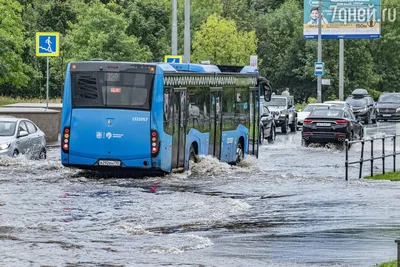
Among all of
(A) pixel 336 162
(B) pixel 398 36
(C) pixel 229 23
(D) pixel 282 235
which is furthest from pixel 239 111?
(B) pixel 398 36

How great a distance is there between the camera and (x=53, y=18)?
86062 millimetres

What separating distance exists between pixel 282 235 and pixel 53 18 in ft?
238

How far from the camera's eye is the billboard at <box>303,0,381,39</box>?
80.3m

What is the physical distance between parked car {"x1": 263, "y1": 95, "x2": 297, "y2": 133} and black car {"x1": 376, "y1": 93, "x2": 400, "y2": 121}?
15.9m

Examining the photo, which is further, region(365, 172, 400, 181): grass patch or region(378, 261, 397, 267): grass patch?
region(365, 172, 400, 181): grass patch

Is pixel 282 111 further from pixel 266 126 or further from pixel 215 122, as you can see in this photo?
pixel 215 122

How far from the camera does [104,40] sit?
201 ft

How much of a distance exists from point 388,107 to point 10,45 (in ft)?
78.3

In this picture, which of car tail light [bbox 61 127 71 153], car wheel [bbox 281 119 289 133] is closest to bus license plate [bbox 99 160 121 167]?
car tail light [bbox 61 127 71 153]

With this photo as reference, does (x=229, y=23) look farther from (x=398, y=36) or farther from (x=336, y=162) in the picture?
(x=336, y=162)

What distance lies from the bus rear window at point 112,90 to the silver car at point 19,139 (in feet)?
13.3

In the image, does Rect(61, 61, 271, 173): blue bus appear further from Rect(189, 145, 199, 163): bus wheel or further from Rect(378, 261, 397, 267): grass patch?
Rect(378, 261, 397, 267): grass patch

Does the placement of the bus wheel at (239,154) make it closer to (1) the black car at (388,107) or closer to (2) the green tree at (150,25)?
(1) the black car at (388,107)

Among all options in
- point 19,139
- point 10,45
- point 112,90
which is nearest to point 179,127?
point 112,90
